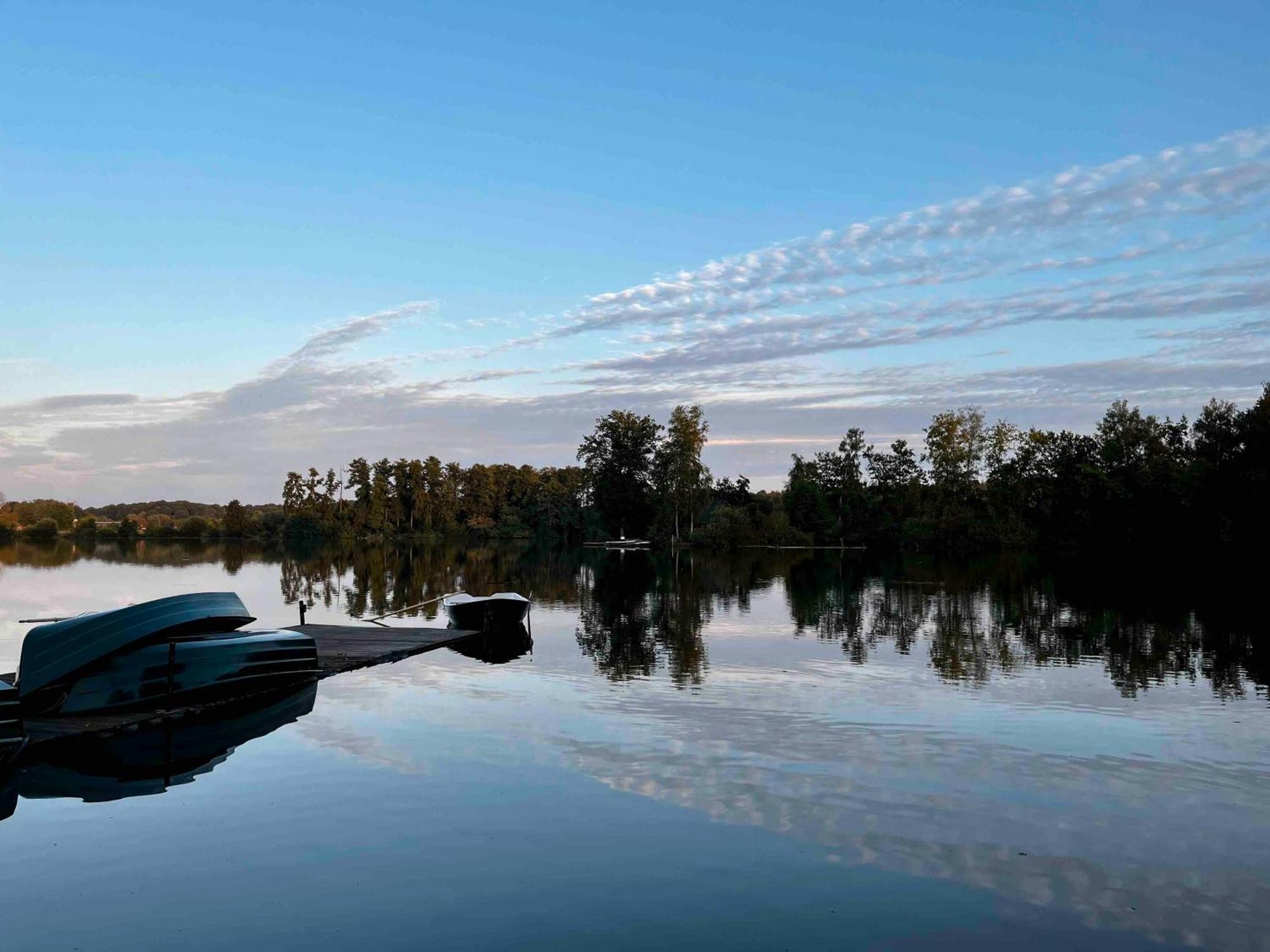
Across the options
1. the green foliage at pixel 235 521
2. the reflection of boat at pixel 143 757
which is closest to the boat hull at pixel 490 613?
the reflection of boat at pixel 143 757

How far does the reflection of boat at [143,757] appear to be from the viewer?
10.5m

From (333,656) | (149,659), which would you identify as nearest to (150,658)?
(149,659)

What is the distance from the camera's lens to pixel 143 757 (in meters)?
12.0

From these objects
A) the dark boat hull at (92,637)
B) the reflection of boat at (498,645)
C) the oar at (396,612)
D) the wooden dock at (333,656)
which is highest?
the dark boat hull at (92,637)

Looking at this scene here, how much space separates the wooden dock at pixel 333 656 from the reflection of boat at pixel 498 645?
1.10ft

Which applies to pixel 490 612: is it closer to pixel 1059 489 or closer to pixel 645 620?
pixel 645 620

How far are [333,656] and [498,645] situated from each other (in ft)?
15.0

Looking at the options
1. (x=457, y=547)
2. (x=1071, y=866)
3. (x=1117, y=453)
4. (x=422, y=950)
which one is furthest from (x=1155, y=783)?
(x=457, y=547)

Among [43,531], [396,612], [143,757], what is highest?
[43,531]

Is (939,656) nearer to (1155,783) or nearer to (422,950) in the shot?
(1155,783)

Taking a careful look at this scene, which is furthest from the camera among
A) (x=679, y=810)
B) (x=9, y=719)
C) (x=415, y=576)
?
(x=415, y=576)

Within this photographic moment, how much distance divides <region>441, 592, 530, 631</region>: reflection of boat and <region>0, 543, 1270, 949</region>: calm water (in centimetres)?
343

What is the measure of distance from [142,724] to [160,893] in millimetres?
6773

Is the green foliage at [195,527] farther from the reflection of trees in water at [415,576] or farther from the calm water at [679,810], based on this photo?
the calm water at [679,810]
